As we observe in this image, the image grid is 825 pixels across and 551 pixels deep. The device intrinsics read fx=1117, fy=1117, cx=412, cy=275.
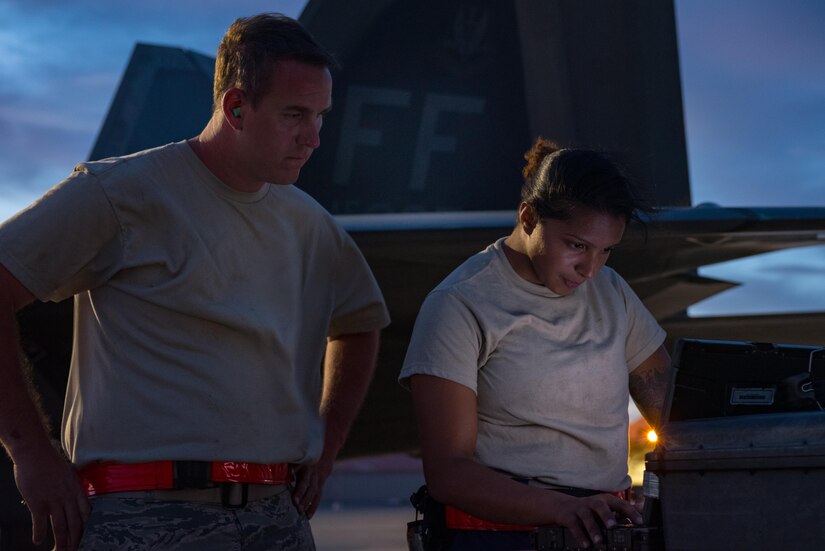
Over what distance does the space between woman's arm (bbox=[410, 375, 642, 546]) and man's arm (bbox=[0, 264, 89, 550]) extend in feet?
2.62

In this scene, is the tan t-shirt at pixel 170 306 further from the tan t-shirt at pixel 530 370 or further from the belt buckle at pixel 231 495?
the tan t-shirt at pixel 530 370

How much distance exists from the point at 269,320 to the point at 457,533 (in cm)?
68

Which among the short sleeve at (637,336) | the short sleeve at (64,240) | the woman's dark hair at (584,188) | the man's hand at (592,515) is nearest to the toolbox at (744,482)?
the man's hand at (592,515)

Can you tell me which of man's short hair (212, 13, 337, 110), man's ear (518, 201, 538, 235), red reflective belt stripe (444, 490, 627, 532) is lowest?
red reflective belt stripe (444, 490, 627, 532)

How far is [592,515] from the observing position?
2.20 metres

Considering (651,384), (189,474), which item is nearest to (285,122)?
(189,474)

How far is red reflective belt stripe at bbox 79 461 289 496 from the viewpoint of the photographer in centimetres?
257

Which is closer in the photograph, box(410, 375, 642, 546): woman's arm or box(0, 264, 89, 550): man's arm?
box(410, 375, 642, 546): woman's arm

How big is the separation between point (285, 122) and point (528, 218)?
625 mm

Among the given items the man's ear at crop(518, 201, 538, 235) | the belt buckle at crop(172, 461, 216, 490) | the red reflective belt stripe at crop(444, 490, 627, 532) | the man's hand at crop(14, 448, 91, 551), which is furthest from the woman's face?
the man's hand at crop(14, 448, 91, 551)

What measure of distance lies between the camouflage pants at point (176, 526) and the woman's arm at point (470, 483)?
17.7 inches

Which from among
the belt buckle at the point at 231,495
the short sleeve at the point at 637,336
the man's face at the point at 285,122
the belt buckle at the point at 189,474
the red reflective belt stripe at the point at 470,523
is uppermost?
the man's face at the point at 285,122

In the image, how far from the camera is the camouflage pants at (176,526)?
2.52 m

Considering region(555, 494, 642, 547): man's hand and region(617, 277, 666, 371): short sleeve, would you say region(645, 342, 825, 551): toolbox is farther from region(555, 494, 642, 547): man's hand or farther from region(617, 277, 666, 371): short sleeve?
region(617, 277, 666, 371): short sleeve
